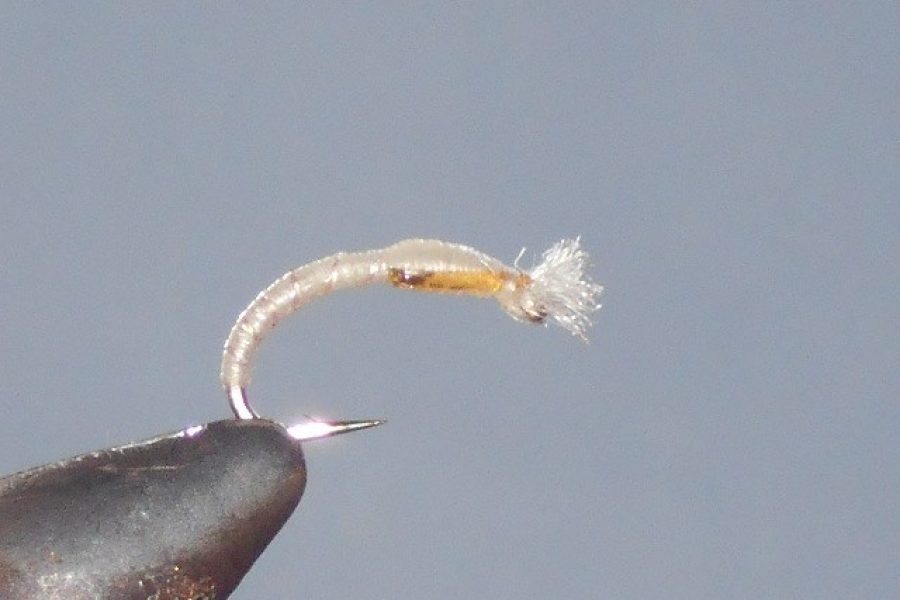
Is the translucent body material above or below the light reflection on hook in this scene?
above

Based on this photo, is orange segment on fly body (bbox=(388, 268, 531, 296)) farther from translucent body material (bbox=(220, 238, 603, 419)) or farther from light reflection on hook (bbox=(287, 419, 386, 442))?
light reflection on hook (bbox=(287, 419, 386, 442))

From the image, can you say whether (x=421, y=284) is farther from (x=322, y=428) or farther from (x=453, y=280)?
(x=322, y=428)

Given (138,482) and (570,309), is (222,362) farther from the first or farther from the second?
(570,309)

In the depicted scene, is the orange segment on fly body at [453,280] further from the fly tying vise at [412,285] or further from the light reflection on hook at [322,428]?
the light reflection on hook at [322,428]

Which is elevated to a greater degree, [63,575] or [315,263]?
[315,263]

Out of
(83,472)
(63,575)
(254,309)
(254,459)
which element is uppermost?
(254,309)

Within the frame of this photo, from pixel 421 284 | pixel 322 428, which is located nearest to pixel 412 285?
pixel 421 284

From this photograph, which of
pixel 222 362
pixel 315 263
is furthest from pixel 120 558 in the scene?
pixel 315 263

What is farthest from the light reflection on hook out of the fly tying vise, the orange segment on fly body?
the orange segment on fly body
